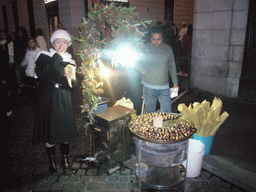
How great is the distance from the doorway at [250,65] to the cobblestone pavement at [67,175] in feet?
13.7

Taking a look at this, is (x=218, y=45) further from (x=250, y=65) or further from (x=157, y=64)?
(x=157, y=64)

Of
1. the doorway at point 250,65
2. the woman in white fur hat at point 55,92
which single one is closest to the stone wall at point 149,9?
the doorway at point 250,65

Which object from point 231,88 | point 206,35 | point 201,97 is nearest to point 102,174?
point 201,97

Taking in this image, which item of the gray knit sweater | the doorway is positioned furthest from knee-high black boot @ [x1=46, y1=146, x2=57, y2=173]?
the doorway

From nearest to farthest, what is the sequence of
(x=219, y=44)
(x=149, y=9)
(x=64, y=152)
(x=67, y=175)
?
(x=67, y=175)
(x=64, y=152)
(x=219, y=44)
(x=149, y=9)

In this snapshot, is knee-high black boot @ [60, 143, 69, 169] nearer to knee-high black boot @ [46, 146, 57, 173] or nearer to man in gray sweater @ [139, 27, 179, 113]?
knee-high black boot @ [46, 146, 57, 173]

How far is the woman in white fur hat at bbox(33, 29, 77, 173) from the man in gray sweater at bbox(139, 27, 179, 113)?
1534 mm

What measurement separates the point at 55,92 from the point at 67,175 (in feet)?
5.09

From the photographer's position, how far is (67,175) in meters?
3.78

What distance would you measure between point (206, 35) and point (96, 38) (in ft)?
17.3

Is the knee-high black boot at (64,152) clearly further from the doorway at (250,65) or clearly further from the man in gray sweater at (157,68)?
the doorway at (250,65)

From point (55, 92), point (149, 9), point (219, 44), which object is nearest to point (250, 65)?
point (219, 44)

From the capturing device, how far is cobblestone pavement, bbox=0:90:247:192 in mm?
3465

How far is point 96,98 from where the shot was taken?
12.4 feet
